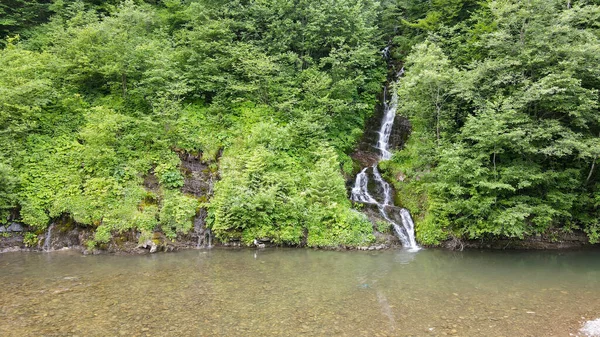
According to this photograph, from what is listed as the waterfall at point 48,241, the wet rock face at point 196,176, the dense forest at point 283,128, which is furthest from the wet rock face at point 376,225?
the waterfall at point 48,241

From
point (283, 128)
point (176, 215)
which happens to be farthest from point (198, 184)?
point (283, 128)

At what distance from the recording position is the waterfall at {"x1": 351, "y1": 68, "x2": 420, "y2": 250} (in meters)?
13.6

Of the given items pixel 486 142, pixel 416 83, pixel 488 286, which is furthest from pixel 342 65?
pixel 488 286

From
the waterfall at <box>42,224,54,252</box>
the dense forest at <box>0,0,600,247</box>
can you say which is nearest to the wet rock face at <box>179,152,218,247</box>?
the dense forest at <box>0,0,600,247</box>

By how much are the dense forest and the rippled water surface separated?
5.22 ft

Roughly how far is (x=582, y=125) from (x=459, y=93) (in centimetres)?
434

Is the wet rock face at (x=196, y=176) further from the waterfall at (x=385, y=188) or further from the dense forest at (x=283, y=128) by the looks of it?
the waterfall at (x=385, y=188)

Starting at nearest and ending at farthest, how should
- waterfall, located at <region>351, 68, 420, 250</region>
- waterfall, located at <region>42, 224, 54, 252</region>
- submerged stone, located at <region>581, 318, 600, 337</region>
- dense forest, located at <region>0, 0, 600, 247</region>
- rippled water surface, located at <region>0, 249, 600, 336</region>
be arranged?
submerged stone, located at <region>581, 318, 600, 337</region>, rippled water surface, located at <region>0, 249, 600, 336</region>, dense forest, located at <region>0, 0, 600, 247</region>, waterfall, located at <region>42, 224, 54, 252</region>, waterfall, located at <region>351, 68, 420, 250</region>

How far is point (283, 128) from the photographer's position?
1585 centimetres

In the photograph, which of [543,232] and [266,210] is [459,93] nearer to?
[543,232]

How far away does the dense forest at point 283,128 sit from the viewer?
39.3 ft

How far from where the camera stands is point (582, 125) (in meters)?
11.4

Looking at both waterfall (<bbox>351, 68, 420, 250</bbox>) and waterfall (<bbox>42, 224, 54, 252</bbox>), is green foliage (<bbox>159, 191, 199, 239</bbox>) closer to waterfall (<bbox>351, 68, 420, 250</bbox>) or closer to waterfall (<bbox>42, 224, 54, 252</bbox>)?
waterfall (<bbox>42, 224, 54, 252</bbox>)

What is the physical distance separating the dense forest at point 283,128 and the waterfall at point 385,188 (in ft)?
1.55
